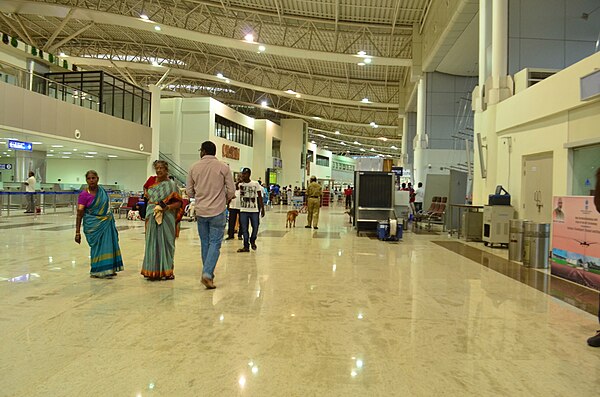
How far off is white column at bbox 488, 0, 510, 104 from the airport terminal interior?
50 mm

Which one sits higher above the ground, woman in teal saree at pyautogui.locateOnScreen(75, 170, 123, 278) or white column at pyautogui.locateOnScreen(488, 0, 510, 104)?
white column at pyautogui.locateOnScreen(488, 0, 510, 104)

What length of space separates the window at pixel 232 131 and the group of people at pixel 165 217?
27.6 metres

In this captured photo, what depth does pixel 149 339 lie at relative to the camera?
3.41 m

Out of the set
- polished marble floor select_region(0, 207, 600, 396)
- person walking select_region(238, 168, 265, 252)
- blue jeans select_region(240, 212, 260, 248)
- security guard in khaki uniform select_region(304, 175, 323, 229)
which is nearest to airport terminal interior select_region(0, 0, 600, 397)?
A: polished marble floor select_region(0, 207, 600, 396)

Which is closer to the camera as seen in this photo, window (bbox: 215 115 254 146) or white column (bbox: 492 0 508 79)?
white column (bbox: 492 0 508 79)

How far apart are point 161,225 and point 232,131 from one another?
106 ft

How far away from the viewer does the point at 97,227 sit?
5.58m

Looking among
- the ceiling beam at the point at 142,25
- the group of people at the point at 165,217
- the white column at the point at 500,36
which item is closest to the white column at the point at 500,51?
the white column at the point at 500,36

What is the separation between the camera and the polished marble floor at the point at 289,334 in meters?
2.67

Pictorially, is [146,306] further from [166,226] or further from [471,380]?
[471,380]

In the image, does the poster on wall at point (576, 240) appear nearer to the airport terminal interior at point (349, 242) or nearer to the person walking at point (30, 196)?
the airport terminal interior at point (349, 242)

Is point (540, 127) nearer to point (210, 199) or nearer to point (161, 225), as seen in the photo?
point (210, 199)

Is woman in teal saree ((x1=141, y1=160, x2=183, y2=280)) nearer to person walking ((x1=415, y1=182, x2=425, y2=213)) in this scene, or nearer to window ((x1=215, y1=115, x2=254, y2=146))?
person walking ((x1=415, y1=182, x2=425, y2=213))

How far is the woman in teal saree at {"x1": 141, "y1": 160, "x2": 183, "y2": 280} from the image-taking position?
5492 millimetres
